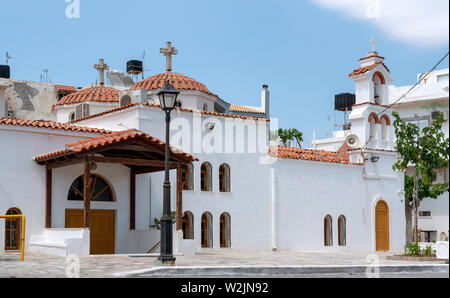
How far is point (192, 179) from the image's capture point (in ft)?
80.4

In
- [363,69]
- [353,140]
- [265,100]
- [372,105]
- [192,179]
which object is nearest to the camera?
[192,179]

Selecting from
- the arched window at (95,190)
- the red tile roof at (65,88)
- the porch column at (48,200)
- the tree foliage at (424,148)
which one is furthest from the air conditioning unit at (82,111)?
the red tile roof at (65,88)

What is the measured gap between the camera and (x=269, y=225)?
2653cm

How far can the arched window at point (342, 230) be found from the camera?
29.0 m

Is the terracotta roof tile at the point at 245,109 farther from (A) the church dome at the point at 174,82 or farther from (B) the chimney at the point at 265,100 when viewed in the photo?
(A) the church dome at the point at 174,82

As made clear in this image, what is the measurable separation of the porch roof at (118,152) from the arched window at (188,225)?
10.3 feet

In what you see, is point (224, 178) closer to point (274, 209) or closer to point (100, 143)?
point (274, 209)

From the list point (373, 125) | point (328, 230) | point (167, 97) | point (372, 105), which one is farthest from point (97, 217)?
point (373, 125)

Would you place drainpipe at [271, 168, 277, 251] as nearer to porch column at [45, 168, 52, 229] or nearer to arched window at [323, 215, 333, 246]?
arched window at [323, 215, 333, 246]

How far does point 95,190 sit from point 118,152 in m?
1.47

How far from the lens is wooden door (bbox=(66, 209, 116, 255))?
21656 millimetres

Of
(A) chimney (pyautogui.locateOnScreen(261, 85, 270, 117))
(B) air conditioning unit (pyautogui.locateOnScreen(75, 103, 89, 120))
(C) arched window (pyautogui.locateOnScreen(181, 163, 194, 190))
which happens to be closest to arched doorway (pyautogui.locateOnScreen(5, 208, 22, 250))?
(C) arched window (pyautogui.locateOnScreen(181, 163, 194, 190))
